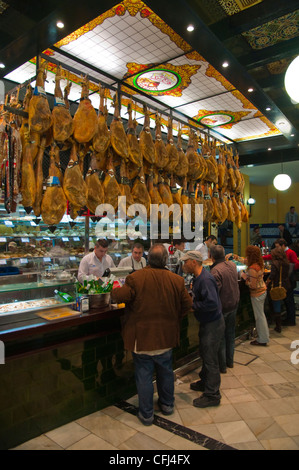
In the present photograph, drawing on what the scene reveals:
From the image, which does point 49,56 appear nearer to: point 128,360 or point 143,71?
Answer: point 143,71

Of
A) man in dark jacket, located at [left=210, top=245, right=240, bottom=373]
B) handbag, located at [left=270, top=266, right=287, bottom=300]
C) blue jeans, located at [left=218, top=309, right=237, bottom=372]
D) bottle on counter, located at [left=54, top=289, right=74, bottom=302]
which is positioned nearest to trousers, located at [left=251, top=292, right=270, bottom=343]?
handbag, located at [left=270, top=266, right=287, bottom=300]

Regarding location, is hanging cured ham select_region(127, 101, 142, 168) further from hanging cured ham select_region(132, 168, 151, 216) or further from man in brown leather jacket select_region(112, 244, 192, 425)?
man in brown leather jacket select_region(112, 244, 192, 425)

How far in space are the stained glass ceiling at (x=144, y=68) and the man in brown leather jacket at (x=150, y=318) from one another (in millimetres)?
2027

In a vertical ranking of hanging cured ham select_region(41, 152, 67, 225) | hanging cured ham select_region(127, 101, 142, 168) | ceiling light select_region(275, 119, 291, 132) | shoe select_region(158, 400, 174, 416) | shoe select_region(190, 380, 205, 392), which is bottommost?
shoe select_region(190, 380, 205, 392)

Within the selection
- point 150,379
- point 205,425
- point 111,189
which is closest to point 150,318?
point 150,379

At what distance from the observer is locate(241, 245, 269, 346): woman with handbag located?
17.8ft

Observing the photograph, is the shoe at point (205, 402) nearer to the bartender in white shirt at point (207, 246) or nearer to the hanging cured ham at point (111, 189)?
the hanging cured ham at point (111, 189)

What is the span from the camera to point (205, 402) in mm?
3502

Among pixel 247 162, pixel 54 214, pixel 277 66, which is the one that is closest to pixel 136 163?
pixel 54 214

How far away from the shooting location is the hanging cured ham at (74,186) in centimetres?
308

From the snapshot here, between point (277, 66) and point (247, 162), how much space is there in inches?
179

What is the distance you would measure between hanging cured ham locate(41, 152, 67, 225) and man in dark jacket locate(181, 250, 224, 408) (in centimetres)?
151

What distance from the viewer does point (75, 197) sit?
3.10 m

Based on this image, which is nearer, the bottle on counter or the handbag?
the bottle on counter
